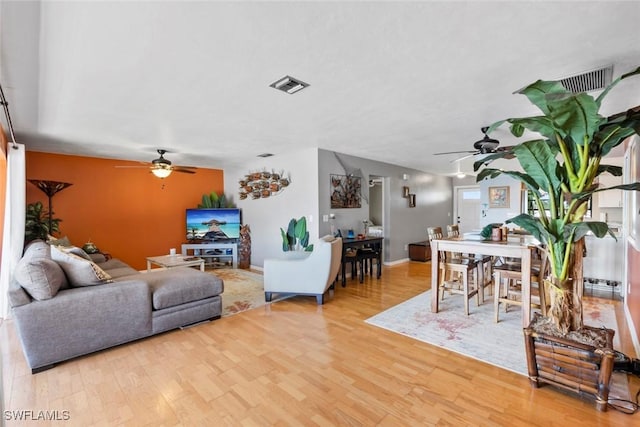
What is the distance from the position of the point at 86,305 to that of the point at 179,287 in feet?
2.53

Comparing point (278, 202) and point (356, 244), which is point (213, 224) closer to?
point (278, 202)

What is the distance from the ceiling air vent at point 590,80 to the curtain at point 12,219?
19.0ft

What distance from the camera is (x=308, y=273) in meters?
3.89

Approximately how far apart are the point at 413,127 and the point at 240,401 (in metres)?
3.39

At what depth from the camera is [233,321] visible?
3.36 metres

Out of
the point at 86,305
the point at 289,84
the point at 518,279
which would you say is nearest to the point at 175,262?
Result: the point at 86,305

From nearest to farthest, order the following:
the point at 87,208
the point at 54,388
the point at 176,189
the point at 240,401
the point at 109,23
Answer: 1. the point at 109,23
2. the point at 240,401
3. the point at 54,388
4. the point at 87,208
5. the point at 176,189

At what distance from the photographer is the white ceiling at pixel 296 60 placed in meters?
1.53

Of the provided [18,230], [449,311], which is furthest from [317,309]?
[18,230]

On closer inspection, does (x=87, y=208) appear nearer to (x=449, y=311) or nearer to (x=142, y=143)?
(x=142, y=143)

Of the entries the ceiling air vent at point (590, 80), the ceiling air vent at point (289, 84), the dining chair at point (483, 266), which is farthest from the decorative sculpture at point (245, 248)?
the ceiling air vent at point (590, 80)

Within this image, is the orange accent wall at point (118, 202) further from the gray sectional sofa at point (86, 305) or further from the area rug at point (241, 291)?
the gray sectional sofa at point (86, 305)

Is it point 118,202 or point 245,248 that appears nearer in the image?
point 118,202

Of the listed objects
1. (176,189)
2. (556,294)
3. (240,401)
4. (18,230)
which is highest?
(176,189)
